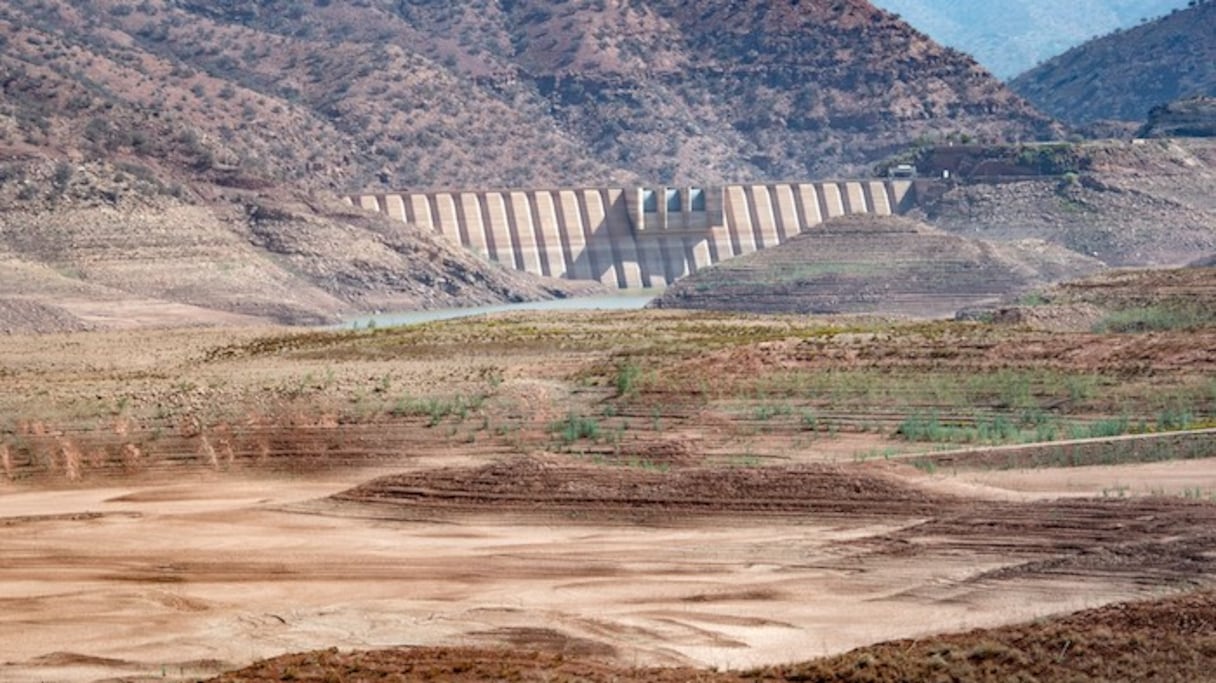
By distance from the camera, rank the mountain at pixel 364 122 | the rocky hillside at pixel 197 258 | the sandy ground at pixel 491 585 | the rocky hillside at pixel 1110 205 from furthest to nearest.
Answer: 1. the rocky hillside at pixel 1110 205
2. the mountain at pixel 364 122
3. the rocky hillside at pixel 197 258
4. the sandy ground at pixel 491 585

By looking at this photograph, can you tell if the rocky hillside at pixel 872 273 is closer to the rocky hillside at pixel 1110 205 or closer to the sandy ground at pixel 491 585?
the rocky hillside at pixel 1110 205

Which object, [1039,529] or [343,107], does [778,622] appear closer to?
[1039,529]

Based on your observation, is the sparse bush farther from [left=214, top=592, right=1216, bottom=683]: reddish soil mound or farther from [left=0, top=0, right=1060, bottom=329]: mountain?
[left=0, top=0, right=1060, bottom=329]: mountain

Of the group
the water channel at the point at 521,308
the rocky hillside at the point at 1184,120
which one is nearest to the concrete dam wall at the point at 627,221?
the water channel at the point at 521,308

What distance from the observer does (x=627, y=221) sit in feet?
402

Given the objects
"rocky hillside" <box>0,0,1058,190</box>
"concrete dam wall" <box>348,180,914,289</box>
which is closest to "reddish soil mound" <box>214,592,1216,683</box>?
"concrete dam wall" <box>348,180,914,289</box>

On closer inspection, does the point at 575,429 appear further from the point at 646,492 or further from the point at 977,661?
the point at 977,661

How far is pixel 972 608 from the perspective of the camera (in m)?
25.8

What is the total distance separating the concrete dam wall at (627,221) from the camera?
4557 inches

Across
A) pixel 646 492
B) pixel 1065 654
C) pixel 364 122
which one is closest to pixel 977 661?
pixel 1065 654

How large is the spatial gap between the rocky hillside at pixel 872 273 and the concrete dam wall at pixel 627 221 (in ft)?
50.3

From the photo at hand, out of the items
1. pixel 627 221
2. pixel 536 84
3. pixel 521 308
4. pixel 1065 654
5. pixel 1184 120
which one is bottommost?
pixel 1065 654

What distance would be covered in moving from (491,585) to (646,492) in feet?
16.5

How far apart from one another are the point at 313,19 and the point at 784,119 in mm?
35005
